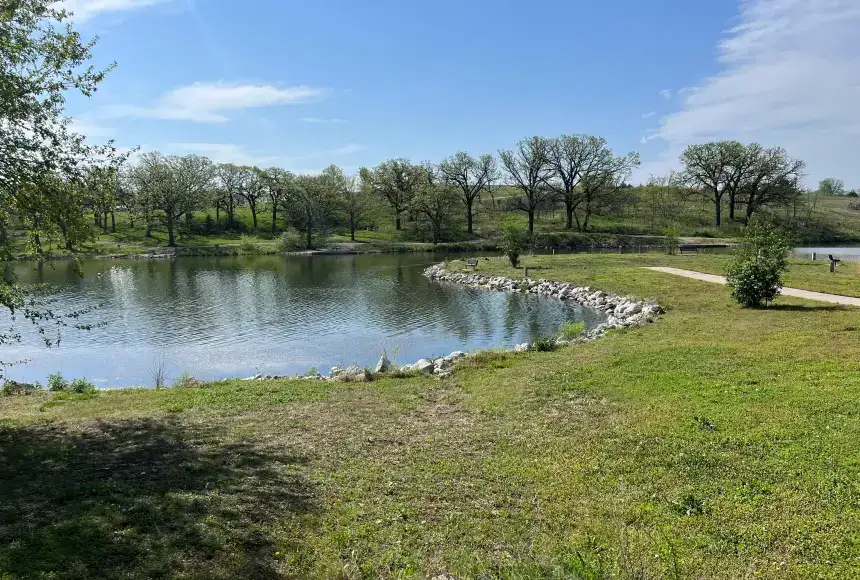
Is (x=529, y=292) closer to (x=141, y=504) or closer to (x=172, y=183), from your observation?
(x=141, y=504)

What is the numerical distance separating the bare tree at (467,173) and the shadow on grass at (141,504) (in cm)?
8938

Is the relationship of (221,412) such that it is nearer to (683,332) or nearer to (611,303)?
(683,332)

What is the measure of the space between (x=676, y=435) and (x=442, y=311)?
2370 cm

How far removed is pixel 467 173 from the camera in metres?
99.2

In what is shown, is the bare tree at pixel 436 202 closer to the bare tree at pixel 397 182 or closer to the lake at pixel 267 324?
the bare tree at pixel 397 182

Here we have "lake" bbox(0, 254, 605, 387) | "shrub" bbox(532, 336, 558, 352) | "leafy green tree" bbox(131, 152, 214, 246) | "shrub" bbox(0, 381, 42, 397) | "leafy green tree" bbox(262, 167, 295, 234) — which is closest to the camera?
"shrub" bbox(0, 381, 42, 397)

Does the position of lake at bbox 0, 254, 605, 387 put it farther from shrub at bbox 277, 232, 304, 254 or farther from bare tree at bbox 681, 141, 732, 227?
bare tree at bbox 681, 141, 732, 227

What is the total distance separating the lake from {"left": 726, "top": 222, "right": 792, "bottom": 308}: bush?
6.87m

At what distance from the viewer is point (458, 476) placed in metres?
8.41

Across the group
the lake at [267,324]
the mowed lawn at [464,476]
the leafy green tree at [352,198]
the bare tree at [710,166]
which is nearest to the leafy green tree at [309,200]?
the leafy green tree at [352,198]

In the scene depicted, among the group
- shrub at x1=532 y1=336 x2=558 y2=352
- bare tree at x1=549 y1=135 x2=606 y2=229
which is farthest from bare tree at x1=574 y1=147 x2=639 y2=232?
shrub at x1=532 y1=336 x2=558 y2=352

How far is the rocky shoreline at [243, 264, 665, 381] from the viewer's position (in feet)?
55.7

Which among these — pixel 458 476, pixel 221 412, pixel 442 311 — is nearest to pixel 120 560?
pixel 458 476

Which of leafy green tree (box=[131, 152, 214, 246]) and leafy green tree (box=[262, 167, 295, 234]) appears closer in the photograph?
leafy green tree (box=[131, 152, 214, 246])
